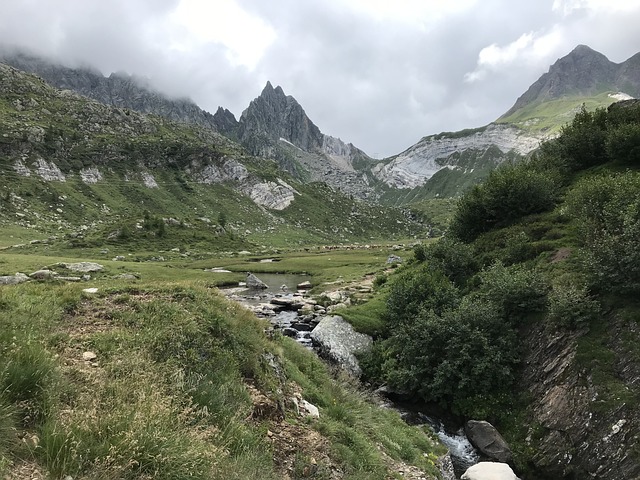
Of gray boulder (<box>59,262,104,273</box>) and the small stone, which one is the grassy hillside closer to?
the small stone

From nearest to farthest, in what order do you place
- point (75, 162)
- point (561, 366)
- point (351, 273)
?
point (561, 366), point (351, 273), point (75, 162)

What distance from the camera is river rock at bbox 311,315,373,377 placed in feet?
89.0

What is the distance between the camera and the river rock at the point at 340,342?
89.0 ft

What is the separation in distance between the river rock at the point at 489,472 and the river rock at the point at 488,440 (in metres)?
1.58

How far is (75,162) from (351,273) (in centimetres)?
14357

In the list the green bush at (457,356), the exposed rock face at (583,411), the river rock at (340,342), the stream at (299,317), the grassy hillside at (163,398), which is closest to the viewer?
the grassy hillside at (163,398)

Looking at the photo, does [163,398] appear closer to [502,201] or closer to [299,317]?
[299,317]

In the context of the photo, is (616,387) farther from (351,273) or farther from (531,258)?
(351,273)

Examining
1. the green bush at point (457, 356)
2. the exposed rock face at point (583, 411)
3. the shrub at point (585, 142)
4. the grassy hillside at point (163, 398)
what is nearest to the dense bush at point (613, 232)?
the exposed rock face at point (583, 411)

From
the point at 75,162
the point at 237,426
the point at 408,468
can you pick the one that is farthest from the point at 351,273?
the point at 75,162

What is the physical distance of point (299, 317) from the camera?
1502 inches

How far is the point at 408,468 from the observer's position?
44.5 feet

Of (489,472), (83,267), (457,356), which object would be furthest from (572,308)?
(83,267)

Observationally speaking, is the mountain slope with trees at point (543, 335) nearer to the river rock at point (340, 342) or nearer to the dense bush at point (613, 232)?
the dense bush at point (613, 232)
